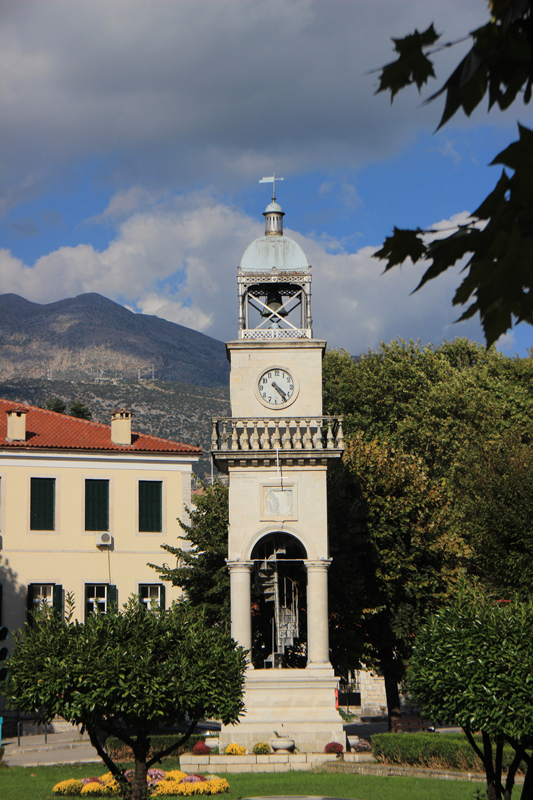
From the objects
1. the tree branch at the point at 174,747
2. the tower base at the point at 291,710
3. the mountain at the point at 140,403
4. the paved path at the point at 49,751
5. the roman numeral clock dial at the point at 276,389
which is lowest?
the paved path at the point at 49,751

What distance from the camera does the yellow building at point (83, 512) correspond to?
127 feet

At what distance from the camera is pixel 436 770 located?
24234 millimetres

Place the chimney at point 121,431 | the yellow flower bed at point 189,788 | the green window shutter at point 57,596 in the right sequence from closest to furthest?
the yellow flower bed at point 189,788 < the green window shutter at point 57,596 < the chimney at point 121,431

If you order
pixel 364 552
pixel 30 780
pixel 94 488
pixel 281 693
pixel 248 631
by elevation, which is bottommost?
pixel 30 780

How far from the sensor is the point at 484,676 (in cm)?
1520

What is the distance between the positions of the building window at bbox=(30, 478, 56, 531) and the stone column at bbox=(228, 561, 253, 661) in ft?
43.8

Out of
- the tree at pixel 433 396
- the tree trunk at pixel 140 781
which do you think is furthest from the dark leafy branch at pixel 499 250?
the tree at pixel 433 396

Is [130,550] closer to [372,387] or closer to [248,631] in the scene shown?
[248,631]

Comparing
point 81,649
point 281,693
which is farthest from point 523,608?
point 281,693

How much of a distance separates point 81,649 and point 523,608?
746cm

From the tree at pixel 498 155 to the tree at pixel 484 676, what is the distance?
12.1 m

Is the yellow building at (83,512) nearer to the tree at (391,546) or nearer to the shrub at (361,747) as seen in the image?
the tree at (391,546)

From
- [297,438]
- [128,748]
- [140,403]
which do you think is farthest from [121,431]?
[140,403]

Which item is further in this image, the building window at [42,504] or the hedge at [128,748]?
the building window at [42,504]
